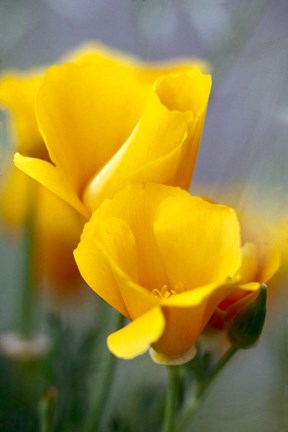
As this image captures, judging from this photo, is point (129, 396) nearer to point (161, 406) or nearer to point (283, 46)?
point (161, 406)

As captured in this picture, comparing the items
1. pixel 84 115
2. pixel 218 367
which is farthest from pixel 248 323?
pixel 84 115

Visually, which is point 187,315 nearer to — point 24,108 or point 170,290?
point 170,290

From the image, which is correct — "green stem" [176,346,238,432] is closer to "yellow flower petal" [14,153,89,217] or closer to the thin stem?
the thin stem

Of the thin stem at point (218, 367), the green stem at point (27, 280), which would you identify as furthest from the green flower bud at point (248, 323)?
the green stem at point (27, 280)

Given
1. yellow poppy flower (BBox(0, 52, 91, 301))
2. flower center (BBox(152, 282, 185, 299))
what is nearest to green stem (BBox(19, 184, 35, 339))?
yellow poppy flower (BBox(0, 52, 91, 301))

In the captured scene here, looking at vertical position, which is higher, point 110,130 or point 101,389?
point 110,130

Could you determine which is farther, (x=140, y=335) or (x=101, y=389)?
(x=101, y=389)
